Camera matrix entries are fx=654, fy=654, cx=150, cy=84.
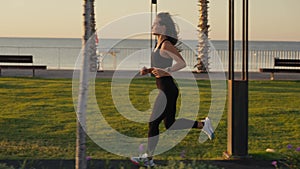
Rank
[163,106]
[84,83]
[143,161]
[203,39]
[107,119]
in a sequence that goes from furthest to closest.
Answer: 1. [203,39]
2. [107,119]
3. [163,106]
4. [143,161]
5. [84,83]

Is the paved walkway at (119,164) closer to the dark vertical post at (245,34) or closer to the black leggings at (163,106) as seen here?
the black leggings at (163,106)

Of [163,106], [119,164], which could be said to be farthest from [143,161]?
[163,106]

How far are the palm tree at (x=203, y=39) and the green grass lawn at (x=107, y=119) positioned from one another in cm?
724

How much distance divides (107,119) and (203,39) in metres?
15.5

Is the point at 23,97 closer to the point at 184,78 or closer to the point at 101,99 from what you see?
the point at 101,99

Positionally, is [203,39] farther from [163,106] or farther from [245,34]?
[163,106]

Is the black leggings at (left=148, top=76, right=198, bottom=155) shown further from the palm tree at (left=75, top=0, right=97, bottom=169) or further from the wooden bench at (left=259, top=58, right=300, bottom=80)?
the wooden bench at (left=259, top=58, right=300, bottom=80)

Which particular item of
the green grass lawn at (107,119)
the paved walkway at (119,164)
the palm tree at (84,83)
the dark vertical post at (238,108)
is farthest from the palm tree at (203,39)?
the palm tree at (84,83)

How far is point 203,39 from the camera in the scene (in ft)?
91.9

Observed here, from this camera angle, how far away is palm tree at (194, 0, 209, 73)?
1089 inches

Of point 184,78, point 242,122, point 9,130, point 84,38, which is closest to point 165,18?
point 242,122

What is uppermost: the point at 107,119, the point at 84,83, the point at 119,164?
the point at 84,83

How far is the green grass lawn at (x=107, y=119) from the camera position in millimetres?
9516

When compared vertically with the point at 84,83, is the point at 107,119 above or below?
below
